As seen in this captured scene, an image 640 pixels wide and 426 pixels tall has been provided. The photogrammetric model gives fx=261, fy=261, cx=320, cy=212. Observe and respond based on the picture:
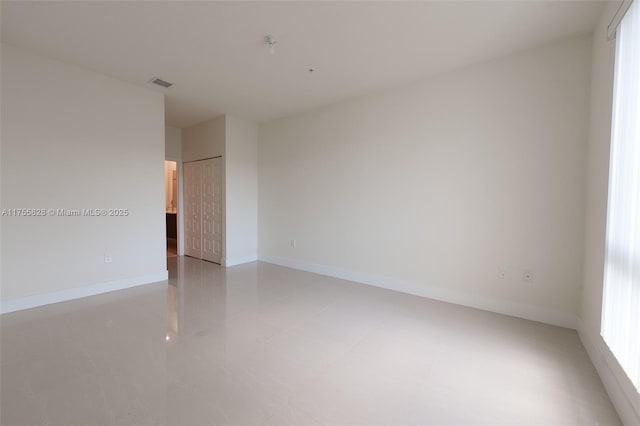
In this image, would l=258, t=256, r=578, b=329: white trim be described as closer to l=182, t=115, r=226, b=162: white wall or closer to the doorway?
the doorway

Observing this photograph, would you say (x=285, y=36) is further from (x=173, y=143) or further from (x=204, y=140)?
(x=173, y=143)

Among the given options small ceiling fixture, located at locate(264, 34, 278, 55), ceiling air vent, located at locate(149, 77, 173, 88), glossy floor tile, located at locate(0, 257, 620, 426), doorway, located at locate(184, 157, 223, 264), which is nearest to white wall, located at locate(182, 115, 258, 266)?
doorway, located at locate(184, 157, 223, 264)

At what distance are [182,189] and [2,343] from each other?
4.06m

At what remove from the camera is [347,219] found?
4.28 metres

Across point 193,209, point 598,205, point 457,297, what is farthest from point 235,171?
point 598,205

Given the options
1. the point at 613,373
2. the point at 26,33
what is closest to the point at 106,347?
the point at 26,33

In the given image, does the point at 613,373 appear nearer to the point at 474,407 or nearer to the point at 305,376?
the point at 474,407

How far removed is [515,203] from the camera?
113 inches

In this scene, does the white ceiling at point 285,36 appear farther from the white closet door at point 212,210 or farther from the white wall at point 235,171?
the white closet door at point 212,210

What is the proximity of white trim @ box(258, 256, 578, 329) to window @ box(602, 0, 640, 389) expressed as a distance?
874mm

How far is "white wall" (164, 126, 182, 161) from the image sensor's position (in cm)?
563

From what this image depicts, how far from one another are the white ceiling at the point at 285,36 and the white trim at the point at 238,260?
3.04 metres

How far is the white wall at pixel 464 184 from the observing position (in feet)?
8.60

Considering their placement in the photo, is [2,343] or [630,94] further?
[2,343]
